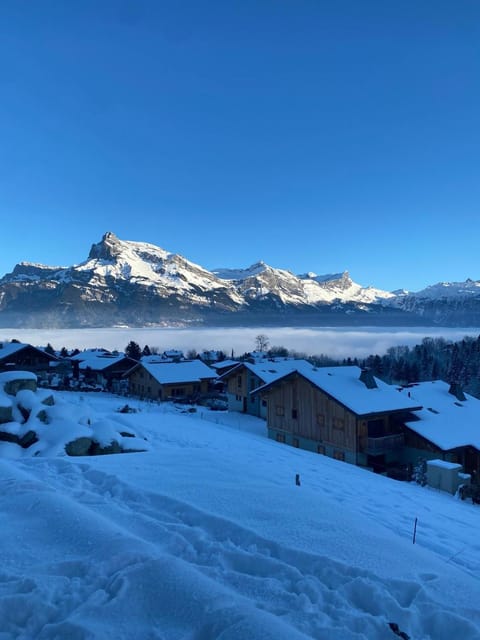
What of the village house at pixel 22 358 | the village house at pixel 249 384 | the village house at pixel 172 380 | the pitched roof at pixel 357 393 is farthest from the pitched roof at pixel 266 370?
the village house at pixel 22 358

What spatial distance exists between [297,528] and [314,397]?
27309 mm

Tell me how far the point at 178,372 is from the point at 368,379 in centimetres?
3491

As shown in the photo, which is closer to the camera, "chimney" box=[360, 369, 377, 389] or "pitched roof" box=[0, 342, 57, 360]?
"chimney" box=[360, 369, 377, 389]

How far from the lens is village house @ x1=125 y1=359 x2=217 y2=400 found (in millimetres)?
60562

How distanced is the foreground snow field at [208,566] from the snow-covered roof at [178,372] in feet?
164

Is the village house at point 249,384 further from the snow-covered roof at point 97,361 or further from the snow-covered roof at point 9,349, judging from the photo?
the snow-covered roof at point 97,361

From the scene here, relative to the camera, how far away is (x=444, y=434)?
3044cm

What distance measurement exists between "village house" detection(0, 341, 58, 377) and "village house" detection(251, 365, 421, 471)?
130ft

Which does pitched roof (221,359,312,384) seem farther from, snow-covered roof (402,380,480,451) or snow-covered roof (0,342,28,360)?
snow-covered roof (0,342,28,360)

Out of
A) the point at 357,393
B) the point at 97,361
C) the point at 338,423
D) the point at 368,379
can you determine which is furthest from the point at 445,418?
the point at 97,361

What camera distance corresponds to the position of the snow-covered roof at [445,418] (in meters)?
29.7

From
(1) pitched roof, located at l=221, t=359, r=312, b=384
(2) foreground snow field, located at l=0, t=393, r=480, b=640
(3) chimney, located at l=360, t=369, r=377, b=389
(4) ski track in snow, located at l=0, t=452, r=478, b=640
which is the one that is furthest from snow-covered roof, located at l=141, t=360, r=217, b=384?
(4) ski track in snow, located at l=0, t=452, r=478, b=640

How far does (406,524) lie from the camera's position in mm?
12242

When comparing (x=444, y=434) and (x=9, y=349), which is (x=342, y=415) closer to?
(x=444, y=434)
